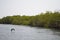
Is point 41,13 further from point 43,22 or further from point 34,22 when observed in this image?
point 43,22

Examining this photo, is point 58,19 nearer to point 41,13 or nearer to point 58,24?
point 58,24

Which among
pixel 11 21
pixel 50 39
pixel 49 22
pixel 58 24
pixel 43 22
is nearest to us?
pixel 50 39

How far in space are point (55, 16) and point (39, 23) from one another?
5801mm

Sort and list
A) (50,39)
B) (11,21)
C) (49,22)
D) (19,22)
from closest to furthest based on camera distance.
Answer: (50,39)
(49,22)
(19,22)
(11,21)

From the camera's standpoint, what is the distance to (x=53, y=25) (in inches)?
1543

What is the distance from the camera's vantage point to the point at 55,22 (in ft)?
129

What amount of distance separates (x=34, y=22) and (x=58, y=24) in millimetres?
12205

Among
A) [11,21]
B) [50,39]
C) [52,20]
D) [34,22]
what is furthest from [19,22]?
[50,39]

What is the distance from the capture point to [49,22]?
1614 inches

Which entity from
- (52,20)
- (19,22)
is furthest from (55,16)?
(19,22)

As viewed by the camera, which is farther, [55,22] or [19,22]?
[19,22]

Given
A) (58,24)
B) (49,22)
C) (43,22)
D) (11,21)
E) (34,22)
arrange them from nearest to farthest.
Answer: (58,24) → (49,22) → (43,22) → (34,22) → (11,21)

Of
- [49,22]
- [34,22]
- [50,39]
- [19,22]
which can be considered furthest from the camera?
[19,22]

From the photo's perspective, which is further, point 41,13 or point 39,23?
point 41,13
